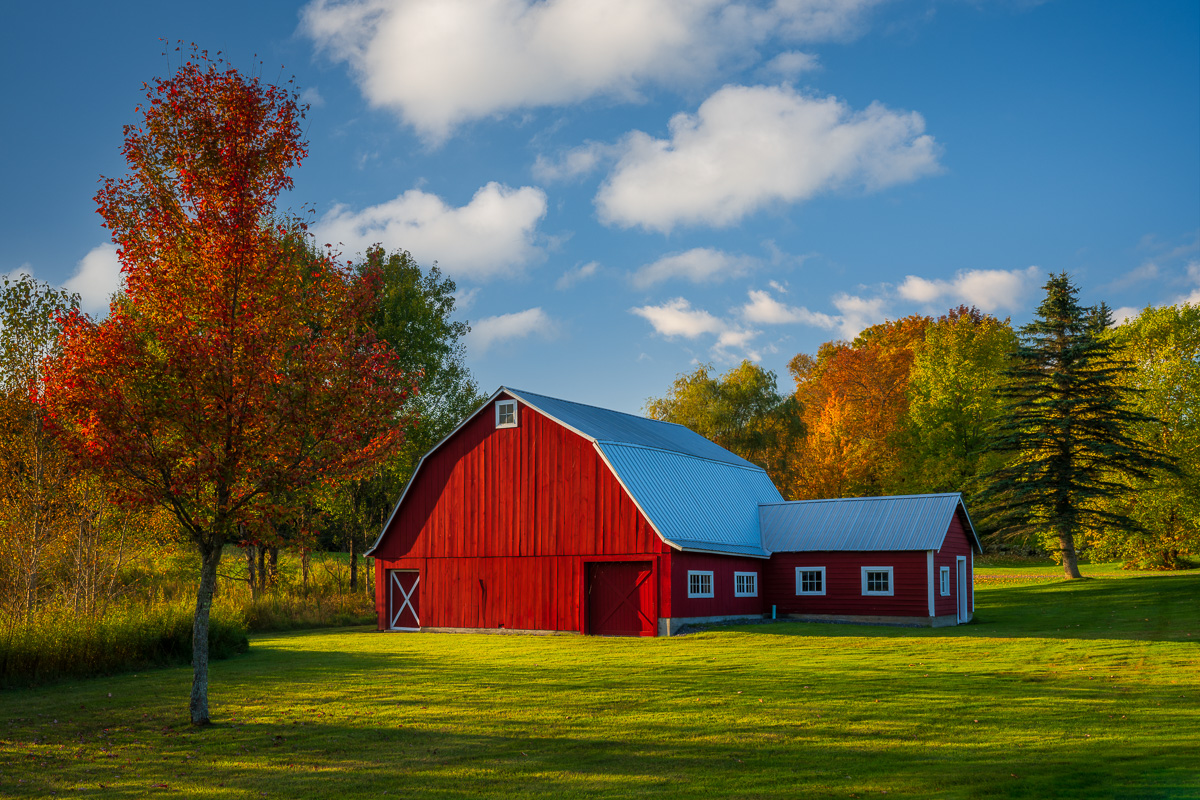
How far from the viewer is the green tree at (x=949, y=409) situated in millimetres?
54719

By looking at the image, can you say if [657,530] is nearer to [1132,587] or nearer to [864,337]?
[1132,587]

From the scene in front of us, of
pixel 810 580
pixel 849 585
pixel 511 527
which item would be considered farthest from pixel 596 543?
pixel 849 585

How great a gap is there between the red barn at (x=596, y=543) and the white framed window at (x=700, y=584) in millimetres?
64

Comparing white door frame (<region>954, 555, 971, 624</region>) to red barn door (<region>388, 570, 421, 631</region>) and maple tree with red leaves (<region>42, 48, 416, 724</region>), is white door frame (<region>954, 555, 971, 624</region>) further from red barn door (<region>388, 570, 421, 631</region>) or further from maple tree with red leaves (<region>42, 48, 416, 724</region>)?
maple tree with red leaves (<region>42, 48, 416, 724</region>)

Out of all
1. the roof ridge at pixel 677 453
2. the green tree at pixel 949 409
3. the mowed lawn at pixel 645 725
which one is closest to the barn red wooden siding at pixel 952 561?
the mowed lawn at pixel 645 725

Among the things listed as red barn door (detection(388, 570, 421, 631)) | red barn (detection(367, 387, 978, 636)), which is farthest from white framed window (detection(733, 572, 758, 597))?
red barn door (detection(388, 570, 421, 631))

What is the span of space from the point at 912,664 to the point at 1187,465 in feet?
104

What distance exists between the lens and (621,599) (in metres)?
28.4

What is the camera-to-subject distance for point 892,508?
32.3 metres

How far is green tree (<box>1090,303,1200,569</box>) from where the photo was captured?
1634 inches

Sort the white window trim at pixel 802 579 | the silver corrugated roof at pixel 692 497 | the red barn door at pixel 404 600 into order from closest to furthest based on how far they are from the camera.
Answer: the silver corrugated roof at pixel 692 497 → the white window trim at pixel 802 579 → the red barn door at pixel 404 600

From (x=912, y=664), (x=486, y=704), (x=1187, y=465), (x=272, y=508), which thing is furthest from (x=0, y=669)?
(x=1187, y=465)

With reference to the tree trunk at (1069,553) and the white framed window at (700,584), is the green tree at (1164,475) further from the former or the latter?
the white framed window at (700,584)

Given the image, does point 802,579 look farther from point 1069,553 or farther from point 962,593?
point 1069,553
